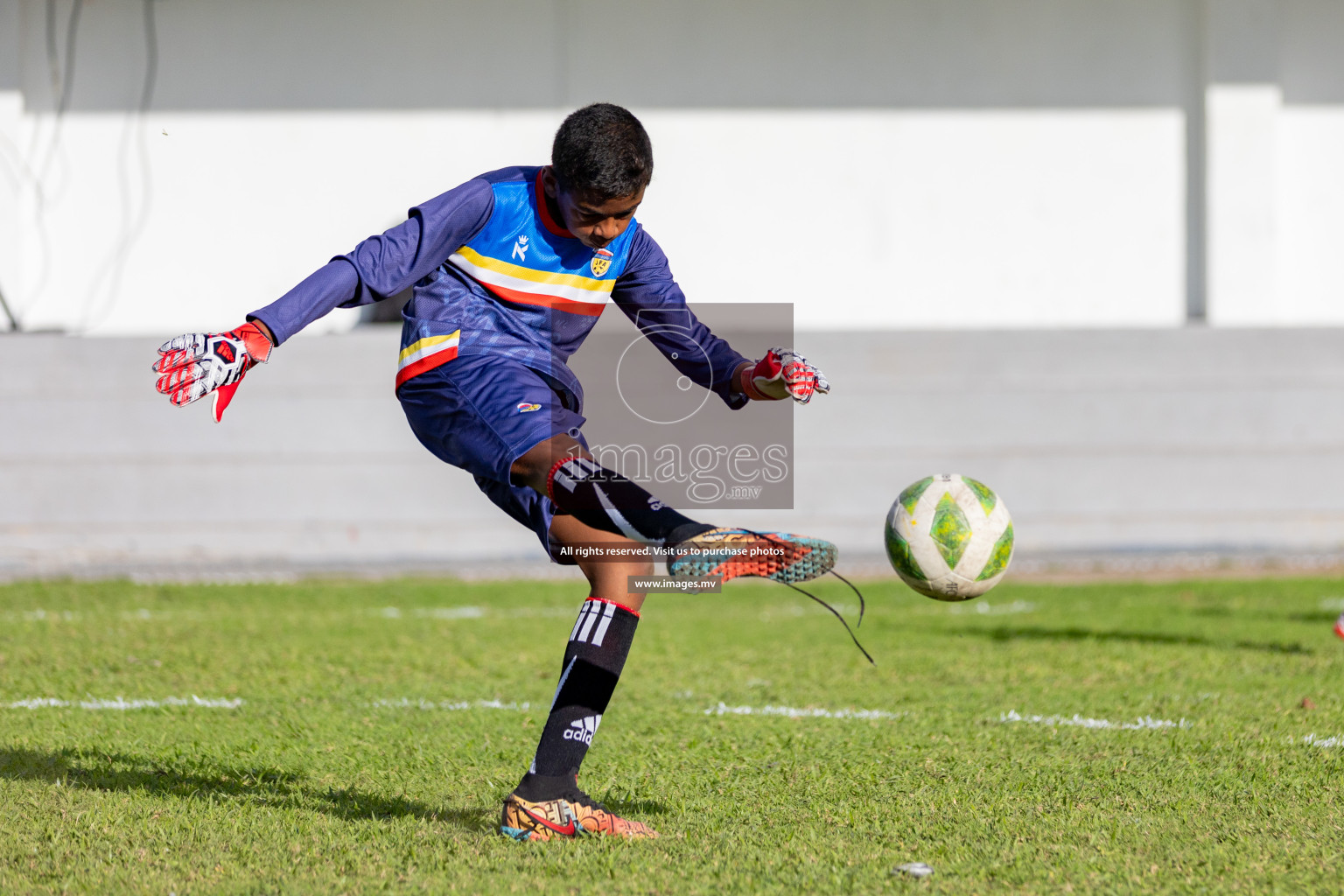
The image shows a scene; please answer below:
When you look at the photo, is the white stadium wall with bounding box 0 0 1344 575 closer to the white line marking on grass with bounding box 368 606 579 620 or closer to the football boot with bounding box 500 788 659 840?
the white line marking on grass with bounding box 368 606 579 620

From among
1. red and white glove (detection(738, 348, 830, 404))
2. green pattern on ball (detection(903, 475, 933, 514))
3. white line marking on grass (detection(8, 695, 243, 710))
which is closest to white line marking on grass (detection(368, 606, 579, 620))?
white line marking on grass (detection(8, 695, 243, 710))

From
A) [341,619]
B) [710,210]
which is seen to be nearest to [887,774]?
[341,619]

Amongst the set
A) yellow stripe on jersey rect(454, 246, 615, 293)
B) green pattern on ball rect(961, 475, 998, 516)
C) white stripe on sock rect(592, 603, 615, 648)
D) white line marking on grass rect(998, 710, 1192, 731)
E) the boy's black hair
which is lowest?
white line marking on grass rect(998, 710, 1192, 731)

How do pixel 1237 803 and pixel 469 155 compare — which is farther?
pixel 469 155

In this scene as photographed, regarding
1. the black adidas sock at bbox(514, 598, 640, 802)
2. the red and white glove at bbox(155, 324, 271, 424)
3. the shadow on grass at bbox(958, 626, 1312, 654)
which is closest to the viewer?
the red and white glove at bbox(155, 324, 271, 424)

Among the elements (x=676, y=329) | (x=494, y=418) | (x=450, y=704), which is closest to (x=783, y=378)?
(x=676, y=329)

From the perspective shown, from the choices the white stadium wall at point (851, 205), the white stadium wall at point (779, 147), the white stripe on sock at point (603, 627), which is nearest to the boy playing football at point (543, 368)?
the white stripe on sock at point (603, 627)

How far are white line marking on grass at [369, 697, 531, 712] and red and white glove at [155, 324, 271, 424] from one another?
2.28 m

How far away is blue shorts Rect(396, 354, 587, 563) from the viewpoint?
310 cm

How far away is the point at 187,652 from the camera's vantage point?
20.1 ft

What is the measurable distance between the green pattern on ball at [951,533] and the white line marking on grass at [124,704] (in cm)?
278

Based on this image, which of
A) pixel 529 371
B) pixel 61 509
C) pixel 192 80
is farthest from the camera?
pixel 192 80

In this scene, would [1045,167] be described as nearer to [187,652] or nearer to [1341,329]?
[1341,329]

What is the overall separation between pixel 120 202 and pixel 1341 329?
9937mm
